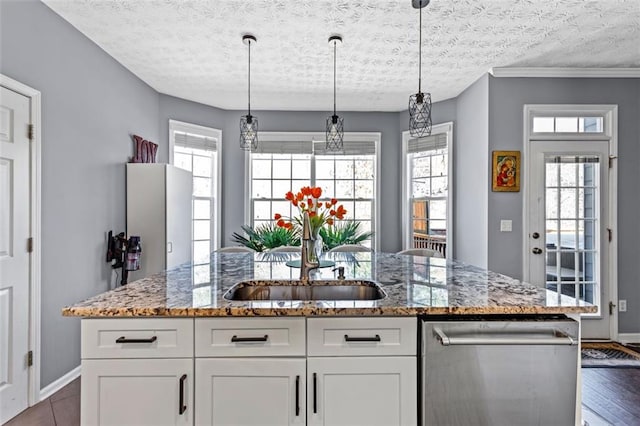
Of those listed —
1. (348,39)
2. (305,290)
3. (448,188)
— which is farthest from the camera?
(448,188)

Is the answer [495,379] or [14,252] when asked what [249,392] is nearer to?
[495,379]

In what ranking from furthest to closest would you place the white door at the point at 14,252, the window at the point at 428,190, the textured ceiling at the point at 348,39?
the window at the point at 428,190
the textured ceiling at the point at 348,39
the white door at the point at 14,252

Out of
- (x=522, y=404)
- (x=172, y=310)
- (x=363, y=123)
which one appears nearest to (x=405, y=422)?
(x=522, y=404)

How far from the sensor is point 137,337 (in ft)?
4.09

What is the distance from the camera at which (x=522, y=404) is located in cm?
125

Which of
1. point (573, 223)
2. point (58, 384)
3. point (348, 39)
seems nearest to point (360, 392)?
point (58, 384)

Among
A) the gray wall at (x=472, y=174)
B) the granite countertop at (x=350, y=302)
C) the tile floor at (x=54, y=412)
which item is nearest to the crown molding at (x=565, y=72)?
the gray wall at (x=472, y=174)

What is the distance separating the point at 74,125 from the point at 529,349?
3244 mm

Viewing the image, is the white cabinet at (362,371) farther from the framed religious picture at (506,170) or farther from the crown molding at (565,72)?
the crown molding at (565,72)

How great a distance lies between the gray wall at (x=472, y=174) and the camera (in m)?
3.45

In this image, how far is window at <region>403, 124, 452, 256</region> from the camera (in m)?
4.22

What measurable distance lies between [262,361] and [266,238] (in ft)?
10.3

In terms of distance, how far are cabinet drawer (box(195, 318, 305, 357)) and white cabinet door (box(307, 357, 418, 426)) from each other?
115 mm

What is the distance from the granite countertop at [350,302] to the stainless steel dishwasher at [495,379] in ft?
0.29
